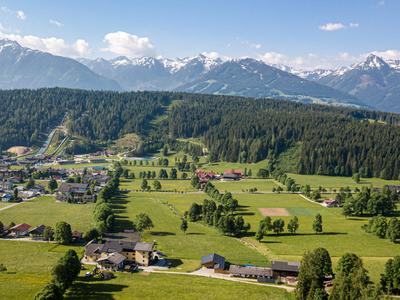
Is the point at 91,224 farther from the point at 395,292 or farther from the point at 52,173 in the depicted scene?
the point at 52,173

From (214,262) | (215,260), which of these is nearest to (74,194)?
(215,260)

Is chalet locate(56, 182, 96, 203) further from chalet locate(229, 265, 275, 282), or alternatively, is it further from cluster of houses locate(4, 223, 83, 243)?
chalet locate(229, 265, 275, 282)

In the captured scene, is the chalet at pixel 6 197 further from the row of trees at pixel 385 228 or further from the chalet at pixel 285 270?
the row of trees at pixel 385 228

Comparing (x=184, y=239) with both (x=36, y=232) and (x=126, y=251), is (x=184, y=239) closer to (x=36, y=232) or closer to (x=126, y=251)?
(x=126, y=251)

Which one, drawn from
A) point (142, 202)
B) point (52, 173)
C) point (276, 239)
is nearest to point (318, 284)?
point (276, 239)

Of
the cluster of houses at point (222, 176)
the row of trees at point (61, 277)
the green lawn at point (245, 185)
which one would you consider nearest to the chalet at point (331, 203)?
the green lawn at point (245, 185)

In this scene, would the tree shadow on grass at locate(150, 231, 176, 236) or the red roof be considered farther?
the tree shadow on grass at locate(150, 231, 176, 236)

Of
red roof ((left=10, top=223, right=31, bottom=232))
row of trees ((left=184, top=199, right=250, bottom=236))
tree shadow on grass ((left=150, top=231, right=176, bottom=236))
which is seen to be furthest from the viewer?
row of trees ((left=184, top=199, right=250, bottom=236))

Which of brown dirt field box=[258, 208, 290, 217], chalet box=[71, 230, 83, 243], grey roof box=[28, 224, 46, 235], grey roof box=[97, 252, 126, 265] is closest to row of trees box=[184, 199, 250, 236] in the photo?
brown dirt field box=[258, 208, 290, 217]
